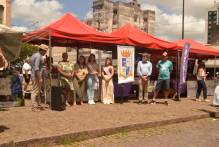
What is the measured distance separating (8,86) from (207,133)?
632 centimetres

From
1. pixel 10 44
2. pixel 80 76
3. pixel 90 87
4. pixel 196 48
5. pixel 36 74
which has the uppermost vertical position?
pixel 196 48

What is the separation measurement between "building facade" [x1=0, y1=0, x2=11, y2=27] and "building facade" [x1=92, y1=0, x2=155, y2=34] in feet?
203

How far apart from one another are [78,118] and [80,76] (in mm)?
3697

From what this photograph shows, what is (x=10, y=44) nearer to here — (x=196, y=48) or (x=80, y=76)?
(x=80, y=76)

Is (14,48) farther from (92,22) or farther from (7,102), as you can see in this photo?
(92,22)

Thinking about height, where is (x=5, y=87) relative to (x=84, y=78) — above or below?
below

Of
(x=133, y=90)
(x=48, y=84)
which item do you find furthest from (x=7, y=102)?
(x=133, y=90)

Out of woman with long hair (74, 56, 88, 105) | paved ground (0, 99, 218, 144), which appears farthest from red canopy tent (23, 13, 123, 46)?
paved ground (0, 99, 218, 144)

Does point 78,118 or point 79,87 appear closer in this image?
point 78,118

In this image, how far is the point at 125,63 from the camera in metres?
15.6

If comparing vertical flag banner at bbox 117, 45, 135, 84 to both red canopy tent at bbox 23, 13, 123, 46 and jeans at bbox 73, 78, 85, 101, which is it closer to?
red canopy tent at bbox 23, 13, 123, 46

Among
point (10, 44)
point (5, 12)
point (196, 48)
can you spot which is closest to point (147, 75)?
point (196, 48)

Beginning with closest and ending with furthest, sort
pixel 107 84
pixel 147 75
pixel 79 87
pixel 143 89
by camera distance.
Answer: pixel 79 87, pixel 107 84, pixel 147 75, pixel 143 89

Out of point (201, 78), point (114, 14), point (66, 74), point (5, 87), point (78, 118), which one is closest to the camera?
point (78, 118)
